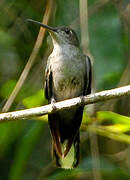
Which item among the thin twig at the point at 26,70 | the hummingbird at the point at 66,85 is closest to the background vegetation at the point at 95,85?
the thin twig at the point at 26,70

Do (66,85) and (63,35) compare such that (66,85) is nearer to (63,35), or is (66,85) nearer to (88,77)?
(88,77)

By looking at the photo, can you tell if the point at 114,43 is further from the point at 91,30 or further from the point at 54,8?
the point at 54,8

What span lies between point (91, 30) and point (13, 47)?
4.40 ft

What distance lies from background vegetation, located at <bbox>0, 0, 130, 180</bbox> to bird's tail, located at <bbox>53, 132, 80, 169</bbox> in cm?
16

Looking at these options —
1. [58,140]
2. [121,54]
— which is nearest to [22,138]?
[58,140]

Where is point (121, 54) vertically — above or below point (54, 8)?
below

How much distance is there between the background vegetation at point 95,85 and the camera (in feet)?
15.1

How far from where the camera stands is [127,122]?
13.0 ft

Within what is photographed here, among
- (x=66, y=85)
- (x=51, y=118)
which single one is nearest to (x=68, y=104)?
(x=51, y=118)

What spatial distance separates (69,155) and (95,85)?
0.73m

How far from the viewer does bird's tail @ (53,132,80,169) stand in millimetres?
4645

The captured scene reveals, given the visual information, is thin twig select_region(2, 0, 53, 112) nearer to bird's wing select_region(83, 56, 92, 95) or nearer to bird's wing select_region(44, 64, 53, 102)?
bird's wing select_region(44, 64, 53, 102)

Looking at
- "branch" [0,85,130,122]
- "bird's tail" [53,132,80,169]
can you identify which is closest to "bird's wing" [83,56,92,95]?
"bird's tail" [53,132,80,169]

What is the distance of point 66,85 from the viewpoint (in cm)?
479
